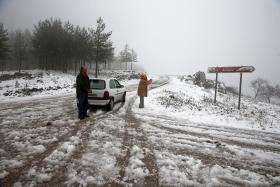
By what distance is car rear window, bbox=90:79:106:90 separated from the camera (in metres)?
10.8

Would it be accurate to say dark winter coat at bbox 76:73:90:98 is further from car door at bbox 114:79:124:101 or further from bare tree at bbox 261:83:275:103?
bare tree at bbox 261:83:275:103

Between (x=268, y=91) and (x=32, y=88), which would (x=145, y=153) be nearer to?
(x=32, y=88)

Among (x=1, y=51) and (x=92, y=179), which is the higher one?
(x=1, y=51)

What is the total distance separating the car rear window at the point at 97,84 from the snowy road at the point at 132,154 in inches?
103

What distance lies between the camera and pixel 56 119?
8773mm

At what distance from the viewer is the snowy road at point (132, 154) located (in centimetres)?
405

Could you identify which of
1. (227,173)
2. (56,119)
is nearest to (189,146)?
(227,173)

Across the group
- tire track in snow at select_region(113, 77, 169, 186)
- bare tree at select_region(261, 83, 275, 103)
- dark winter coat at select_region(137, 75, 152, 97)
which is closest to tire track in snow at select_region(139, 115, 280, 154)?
tire track in snow at select_region(113, 77, 169, 186)

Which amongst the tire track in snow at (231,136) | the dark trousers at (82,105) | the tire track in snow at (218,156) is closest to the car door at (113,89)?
the dark trousers at (82,105)

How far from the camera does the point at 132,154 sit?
5.27 meters

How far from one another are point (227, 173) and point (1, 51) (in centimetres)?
4884

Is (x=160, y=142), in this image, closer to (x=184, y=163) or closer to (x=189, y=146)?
(x=189, y=146)

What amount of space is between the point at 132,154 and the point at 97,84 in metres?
6.30

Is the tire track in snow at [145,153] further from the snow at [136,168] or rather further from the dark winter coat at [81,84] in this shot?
the dark winter coat at [81,84]
